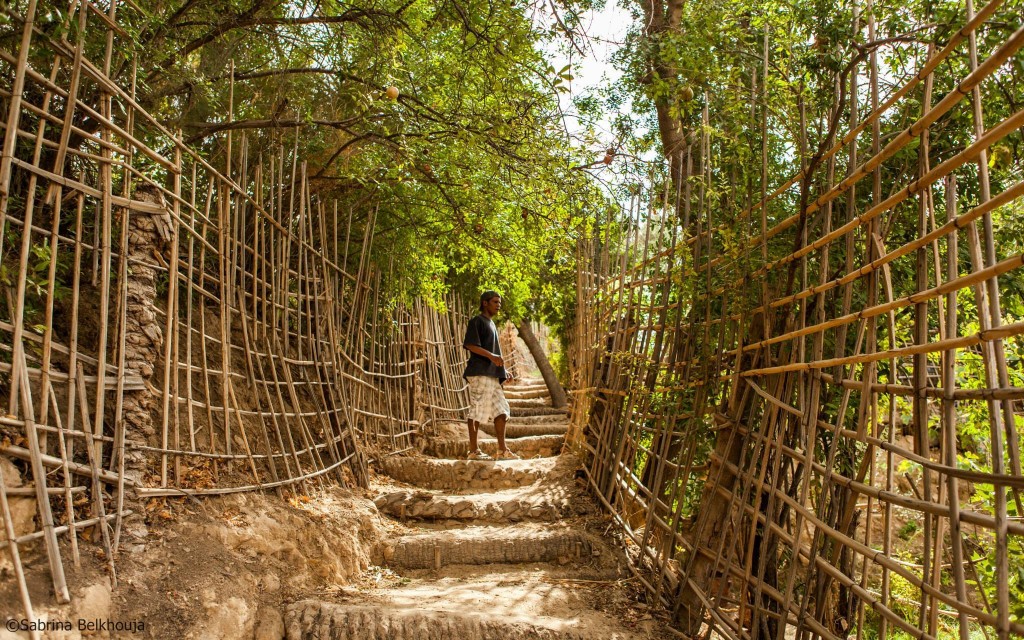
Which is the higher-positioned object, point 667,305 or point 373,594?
point 667,305

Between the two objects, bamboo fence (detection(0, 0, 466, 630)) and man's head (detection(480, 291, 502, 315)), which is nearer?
bamboo fence (detection(0, 0, 466, 630))

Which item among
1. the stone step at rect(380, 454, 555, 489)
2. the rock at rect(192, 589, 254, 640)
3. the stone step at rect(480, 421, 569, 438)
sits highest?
the stone step at rect(480, 421, 569, 438)

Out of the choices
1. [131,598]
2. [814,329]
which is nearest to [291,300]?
[131,598]

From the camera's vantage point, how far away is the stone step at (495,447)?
548cm

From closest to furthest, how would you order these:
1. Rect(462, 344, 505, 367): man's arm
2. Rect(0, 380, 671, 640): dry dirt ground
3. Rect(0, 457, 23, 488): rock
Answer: Rect(0, 457, 23, 488): rock → Rect(0, 380, 671, 640): dry dirt ground → Rect(462, 344, 505, 367): man's arm

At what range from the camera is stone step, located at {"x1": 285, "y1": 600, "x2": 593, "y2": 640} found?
2406 mm

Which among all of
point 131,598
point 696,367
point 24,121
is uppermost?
point 24,121

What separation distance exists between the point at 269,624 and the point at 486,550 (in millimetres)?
1225

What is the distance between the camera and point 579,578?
315cm

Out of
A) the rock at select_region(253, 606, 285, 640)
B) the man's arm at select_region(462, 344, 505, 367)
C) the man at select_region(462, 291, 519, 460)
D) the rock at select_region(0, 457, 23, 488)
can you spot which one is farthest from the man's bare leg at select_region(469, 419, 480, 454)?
the rock at select_region(0, 457, 23, 488)

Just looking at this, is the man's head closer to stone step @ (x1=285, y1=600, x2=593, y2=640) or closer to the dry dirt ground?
the dry dirt ground

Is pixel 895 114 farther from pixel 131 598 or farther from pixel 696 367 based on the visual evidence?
pixel 131 598

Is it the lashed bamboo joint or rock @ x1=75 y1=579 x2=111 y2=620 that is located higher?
the lashed bamboo joint

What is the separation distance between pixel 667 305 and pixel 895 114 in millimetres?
1164
